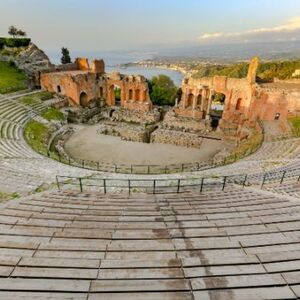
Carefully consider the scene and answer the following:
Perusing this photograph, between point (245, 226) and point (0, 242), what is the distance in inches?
261

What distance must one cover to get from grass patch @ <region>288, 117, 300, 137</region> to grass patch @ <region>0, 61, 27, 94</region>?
33.0 metres

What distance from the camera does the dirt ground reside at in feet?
76.0

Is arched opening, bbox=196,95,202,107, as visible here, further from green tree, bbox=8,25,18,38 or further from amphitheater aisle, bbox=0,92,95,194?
green tree, bbox=8,25,18,38

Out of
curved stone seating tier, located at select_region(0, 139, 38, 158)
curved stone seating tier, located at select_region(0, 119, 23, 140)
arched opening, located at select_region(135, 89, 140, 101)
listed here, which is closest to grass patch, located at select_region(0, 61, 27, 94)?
curved stone seating tier, located at select_region(0, 119, 23, 140)

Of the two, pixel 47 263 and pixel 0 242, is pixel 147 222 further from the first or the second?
pixel 0 242

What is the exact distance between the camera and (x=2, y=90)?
31.3 meters

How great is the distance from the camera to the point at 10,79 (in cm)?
3484

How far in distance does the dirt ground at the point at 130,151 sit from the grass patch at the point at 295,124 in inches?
266

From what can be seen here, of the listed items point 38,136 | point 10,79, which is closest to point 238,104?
point 38,136

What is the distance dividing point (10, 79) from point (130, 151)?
2229 cm

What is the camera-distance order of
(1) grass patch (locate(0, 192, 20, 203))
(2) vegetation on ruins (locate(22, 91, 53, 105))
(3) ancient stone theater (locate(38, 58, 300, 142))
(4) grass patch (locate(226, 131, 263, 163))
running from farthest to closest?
(2) vegetation on ruins (locate(22, 91, 53, 105)), (3) ancient stone theater (locate(38, 58, 300, 142)), (4) grass patch (locate(226, 131, 263, 163)), (1) grass patch (locate(0, 192, 20, 203))

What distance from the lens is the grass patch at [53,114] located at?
29345 mm

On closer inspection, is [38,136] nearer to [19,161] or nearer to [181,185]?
[19,161]

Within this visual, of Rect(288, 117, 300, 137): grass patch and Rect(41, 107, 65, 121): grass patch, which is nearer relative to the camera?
Rect(288, 117, 300, 137): grass patch
